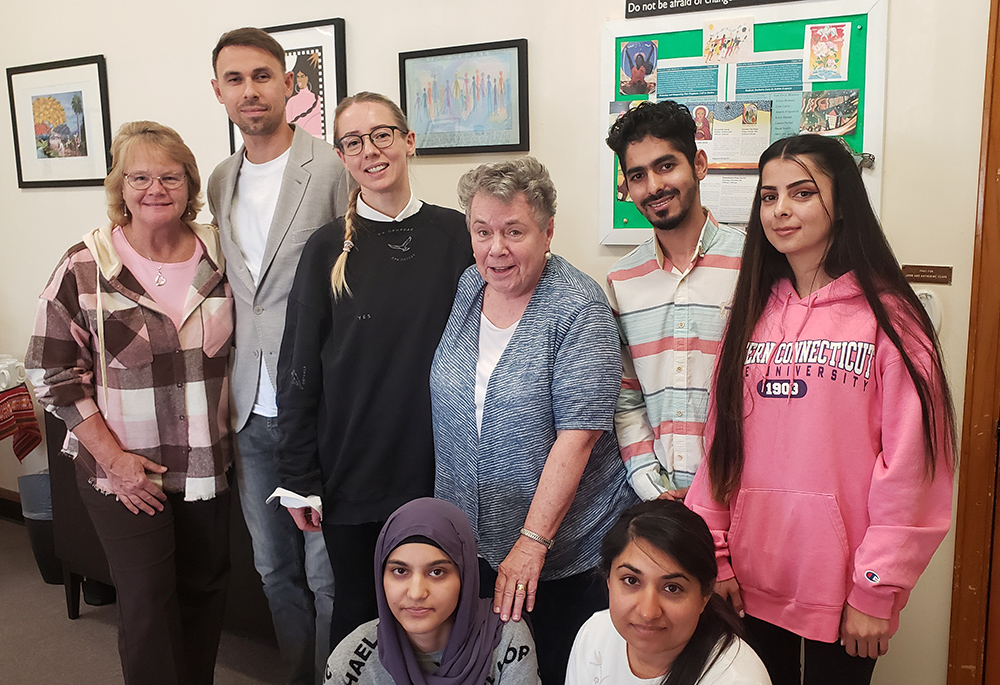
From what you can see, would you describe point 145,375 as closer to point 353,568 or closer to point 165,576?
point 165,576

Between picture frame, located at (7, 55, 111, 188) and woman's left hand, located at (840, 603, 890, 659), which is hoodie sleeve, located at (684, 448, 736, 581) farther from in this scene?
picture frame, located at (7, 55, 111, 188)

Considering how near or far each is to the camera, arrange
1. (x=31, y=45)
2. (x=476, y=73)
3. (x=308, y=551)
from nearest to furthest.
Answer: (x=308, y=551), (x=476, y=73), (x=31, y=45)

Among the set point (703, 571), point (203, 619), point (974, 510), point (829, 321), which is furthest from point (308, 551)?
point (974, 510)

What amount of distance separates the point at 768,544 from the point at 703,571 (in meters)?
0.16

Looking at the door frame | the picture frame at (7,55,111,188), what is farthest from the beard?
the picture frame at (7,55,111,188)

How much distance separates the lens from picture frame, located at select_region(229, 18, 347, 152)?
108 inches

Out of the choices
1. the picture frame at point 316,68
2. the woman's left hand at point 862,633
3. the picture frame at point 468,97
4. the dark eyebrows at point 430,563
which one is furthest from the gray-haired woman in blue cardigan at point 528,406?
the picture frame at point 316,68

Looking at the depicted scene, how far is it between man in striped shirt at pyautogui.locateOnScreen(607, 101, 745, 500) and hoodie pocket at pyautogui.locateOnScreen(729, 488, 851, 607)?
0.66 ft

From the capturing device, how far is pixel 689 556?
134cm

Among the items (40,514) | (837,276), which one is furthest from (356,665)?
(40,514)

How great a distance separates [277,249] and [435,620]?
1023 millimetres

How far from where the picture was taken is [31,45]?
357 centimetres

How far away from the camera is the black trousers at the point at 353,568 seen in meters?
1.84

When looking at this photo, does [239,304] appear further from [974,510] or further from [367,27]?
[974,510]
